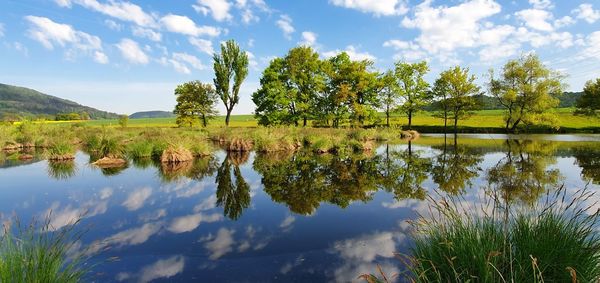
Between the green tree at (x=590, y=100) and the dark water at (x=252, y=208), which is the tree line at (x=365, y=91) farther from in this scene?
the dark water at (x=252, y=208)

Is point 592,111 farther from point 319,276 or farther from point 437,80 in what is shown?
point 319,276

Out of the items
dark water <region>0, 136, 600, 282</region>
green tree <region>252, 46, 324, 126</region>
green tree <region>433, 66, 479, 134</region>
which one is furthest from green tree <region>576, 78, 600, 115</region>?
dark water <region>0, 136, 600, 282</region>

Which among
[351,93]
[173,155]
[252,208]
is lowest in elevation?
[252,208]

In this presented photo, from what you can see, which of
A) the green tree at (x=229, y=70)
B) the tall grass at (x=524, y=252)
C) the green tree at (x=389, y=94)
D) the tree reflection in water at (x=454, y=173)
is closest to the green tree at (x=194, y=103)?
the green tree at (x=229, y=70)

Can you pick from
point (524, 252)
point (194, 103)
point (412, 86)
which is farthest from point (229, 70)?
point (524, 252)

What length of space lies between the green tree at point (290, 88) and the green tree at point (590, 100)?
3995 cm

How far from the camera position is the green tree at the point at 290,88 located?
152ft

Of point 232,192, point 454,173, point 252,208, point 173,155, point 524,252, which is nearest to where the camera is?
point 524,252

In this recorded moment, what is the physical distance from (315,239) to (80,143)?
111 ft

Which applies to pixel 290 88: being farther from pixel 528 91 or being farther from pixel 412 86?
pixel 528 91

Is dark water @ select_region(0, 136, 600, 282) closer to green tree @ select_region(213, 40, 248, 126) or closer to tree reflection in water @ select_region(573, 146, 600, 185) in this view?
tree reflection in water @ select_region(573, 146, 600, 185)

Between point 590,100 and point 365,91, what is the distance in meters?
34.1

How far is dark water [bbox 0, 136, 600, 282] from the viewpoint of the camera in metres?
5.43

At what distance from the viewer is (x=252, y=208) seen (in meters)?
8.99
